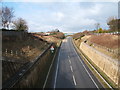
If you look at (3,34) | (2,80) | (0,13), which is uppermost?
(0,13)

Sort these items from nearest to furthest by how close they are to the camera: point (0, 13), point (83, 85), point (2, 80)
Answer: point (2, 80) → point (83, 85) → point (0, 13)

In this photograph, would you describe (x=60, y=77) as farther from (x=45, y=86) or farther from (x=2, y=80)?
(x=2, y=80)

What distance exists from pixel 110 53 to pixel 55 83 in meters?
15.0

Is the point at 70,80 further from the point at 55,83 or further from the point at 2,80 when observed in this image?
the point at 2,80

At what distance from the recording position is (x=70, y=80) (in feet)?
80.1

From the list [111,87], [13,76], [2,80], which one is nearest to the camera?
[2,80]

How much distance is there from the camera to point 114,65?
2352cm

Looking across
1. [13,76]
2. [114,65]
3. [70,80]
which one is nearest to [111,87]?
[114,65]

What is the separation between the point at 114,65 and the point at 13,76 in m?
17.2

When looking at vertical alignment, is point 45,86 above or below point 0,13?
below

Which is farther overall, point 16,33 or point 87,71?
point 16,33

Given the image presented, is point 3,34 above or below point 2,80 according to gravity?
above

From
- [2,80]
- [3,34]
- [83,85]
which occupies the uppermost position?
[3,34]

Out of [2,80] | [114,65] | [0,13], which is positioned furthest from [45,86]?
[0,13]
